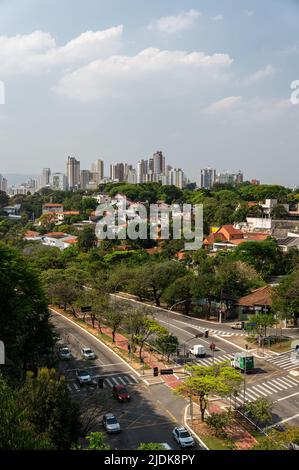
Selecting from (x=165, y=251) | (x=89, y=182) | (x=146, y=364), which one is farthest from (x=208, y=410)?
(x=89, y=182)

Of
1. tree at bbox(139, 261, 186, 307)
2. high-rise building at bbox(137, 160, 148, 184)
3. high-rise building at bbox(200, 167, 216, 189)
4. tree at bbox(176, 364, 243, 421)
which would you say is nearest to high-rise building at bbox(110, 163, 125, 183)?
high-rise building at bbox(137, 160, 148, 184)

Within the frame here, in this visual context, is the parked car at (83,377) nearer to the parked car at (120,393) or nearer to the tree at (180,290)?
the parked car at (120,393)

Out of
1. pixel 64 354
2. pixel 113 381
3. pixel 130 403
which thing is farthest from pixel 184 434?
pixel 64 354

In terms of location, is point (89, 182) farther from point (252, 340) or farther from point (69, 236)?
point (252, 340)

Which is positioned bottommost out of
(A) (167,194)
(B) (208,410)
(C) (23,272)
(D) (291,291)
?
(B) (208,410)

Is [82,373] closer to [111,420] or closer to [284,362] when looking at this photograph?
[111,420]
